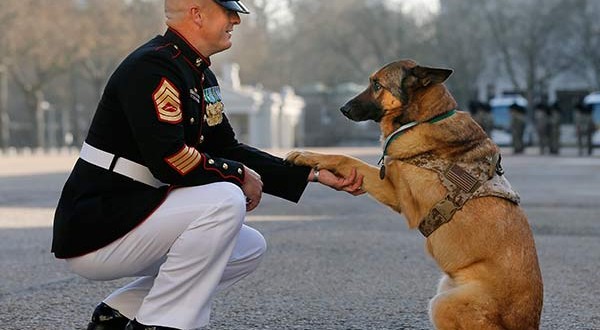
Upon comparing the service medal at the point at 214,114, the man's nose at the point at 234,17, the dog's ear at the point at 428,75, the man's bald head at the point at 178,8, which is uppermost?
the man's bald head at the point at 178,8

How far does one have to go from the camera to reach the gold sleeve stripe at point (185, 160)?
173 inches

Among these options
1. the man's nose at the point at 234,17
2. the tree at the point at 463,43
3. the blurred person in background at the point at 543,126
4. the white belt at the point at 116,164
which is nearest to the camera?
the white belt at the point at 116,164

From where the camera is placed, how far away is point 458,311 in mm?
4656

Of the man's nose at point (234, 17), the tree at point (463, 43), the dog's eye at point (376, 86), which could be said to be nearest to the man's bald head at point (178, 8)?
the man's nose at point (234, 17)

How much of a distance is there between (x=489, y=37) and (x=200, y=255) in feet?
224

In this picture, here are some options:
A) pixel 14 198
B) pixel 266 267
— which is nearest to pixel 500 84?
pixel 14 198

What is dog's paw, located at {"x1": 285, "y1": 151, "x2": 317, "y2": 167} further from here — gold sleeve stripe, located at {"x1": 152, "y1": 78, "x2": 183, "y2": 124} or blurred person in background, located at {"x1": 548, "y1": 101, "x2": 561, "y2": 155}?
blurred person in background, located at {"x1": 548, "y1": 101, "x2": 561, "y2": 155}

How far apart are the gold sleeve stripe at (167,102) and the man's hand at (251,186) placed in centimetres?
49

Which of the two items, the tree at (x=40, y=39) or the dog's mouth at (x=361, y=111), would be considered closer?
the dog's mouth at (x=361, y=111)

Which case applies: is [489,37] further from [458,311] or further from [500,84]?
[458,311]

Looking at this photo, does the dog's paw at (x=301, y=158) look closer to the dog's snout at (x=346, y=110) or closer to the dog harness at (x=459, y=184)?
the dog's snout at (x=346, y=110)

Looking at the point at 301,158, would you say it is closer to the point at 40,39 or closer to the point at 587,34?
the point at 40,39

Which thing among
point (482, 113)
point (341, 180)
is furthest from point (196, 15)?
point (482, 113)

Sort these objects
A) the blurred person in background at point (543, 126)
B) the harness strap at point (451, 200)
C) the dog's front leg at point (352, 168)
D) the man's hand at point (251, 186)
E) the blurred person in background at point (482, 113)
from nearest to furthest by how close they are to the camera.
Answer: the man's hand at point (251, 186) → the harness strap at point (451, 200) → the dog's front leg at point (352, 168) → the blurred person in background at point (482, 113) → the blurred person in background at point (543, 126)
